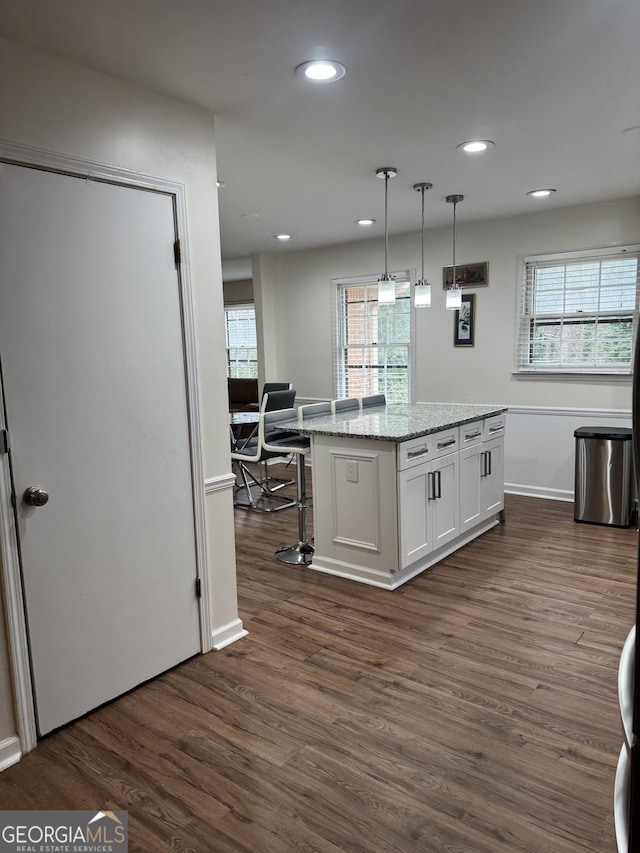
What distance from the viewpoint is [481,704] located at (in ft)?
7.58

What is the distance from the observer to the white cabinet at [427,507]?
3357mm

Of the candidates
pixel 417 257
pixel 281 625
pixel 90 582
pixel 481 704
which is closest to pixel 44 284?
pixel 90 582

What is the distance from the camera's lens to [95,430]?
223 cm

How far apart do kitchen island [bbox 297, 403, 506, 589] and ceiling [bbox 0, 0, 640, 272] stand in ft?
5.16

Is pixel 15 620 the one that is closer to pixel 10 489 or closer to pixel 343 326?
pixel 10 489

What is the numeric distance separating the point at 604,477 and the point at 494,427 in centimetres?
95

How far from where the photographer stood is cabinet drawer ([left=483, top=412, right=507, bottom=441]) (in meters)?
4.23

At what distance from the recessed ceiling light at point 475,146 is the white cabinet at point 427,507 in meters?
1.78

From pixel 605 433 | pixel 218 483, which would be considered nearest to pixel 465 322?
pixel 605 433

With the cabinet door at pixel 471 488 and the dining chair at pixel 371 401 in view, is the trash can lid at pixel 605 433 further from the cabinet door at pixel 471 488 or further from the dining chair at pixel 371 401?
the dining chair at pixel 371 401

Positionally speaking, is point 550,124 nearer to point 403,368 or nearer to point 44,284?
point 44,284

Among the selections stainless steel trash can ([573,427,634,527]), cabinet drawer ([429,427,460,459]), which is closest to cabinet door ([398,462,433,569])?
cabinet drawer ([429,427,460,459])

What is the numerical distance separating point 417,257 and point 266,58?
380 centimetres

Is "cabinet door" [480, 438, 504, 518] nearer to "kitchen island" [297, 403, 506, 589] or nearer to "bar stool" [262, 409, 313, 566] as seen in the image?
"kitchen island" [297, 403, 506, 589]
